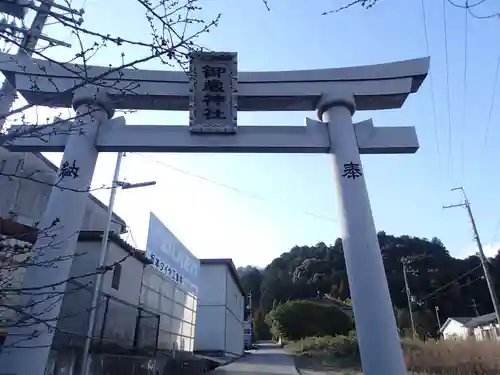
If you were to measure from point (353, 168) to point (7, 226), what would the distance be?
6.39 metres

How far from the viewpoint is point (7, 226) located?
7191mm

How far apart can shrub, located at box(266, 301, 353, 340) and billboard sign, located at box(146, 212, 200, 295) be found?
62.9ft

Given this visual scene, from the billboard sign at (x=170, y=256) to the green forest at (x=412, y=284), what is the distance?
2014 centimetres

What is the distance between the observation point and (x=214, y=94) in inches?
271

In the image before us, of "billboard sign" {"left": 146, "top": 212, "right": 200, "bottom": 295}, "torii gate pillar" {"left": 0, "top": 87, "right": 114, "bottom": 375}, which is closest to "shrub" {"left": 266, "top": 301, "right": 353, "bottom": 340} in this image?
"billboard sign" {"left": 146, "top": 212, "right": 200, "bottom": 295}

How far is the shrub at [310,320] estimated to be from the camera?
31.5m

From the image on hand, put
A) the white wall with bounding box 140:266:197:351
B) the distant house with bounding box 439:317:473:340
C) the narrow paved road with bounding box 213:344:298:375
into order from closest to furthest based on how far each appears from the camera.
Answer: the white wall with bounding box 140:266:197:351 → the narrow paved road with bounding box 213:344:298:375 → the distant house with bounding box 439:317:473:340

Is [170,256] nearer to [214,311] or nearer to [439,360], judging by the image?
[214,311]

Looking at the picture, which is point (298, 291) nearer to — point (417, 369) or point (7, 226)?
point (417, 369)

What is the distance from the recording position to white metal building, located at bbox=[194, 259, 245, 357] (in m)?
19.5


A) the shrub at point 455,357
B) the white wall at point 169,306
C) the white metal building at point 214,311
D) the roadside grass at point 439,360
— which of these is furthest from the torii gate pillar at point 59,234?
the white metal building at point 214,311

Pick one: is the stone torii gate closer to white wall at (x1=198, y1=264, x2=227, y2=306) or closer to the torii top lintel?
the torii top lintel

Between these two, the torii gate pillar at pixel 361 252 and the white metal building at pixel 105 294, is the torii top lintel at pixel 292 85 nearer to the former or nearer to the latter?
the torii gate pillar at pixel 361 252

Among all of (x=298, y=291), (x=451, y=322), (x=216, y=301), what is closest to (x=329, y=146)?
(x=216, y=301)
